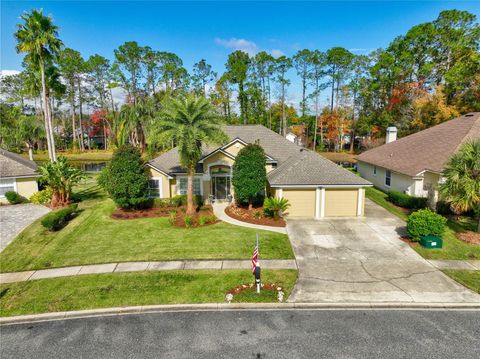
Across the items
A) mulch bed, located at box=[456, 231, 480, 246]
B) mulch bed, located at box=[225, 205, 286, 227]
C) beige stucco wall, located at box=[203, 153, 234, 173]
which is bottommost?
mulch bed, located at box=[456, 231, 480, 246]

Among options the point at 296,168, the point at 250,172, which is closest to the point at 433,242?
the point at 296,168

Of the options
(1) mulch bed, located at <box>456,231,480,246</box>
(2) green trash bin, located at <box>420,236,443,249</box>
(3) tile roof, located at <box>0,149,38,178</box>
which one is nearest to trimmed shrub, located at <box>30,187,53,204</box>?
(3) tile roof, located at <box>0,149,38,178</box>

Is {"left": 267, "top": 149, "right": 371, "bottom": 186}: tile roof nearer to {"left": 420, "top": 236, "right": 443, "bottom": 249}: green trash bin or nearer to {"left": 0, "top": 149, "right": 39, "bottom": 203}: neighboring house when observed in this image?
{"left": 420, "top": 236, "right": 443, "bottom": 249}: green trash bin

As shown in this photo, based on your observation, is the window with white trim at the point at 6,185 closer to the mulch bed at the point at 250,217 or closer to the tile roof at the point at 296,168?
the tile roof at the point at 296,168

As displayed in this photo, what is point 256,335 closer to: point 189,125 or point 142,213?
point 189,125

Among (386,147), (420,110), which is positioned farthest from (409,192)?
(420,110)

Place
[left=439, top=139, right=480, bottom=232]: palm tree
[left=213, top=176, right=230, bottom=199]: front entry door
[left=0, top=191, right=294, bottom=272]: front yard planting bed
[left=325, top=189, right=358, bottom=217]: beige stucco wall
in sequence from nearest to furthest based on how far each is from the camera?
[left=0, top=191, right=294, bottom=272]: front yard planting bed → [left=439, top=139, right=480, bottom=232]: palm tree → [left=325, top=189, right=358, bottom=217]: beige stucco wall → [left=213, top=176, right=230, bottom=199]: front entry door
